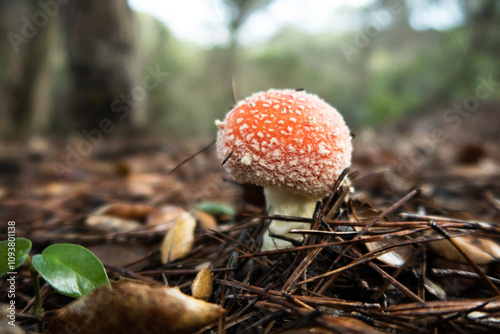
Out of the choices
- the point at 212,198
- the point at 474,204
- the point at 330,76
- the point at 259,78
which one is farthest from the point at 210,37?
the point at 474,204

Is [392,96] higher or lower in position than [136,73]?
higher

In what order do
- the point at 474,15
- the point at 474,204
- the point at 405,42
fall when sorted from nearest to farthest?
the point at 474,204
the point at 474,15
the point at 405,42

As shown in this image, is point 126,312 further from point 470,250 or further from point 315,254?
point 470,250

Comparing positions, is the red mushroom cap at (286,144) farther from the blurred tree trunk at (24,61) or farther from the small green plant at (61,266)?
the blurred tree trunk at (24,61)

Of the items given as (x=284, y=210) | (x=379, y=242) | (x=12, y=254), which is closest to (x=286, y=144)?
(x=284, y=210)

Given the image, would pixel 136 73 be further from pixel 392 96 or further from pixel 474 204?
pixel 392 96

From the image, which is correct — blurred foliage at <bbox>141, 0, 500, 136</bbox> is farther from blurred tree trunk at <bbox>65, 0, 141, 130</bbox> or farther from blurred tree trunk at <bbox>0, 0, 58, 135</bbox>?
blurred tree trunk at <bbox>65, 0, 141, 130</bbox>

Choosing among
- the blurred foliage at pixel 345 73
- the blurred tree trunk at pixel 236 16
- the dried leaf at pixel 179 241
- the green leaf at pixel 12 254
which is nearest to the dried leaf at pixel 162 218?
the dried leaf at pixel 179 241
